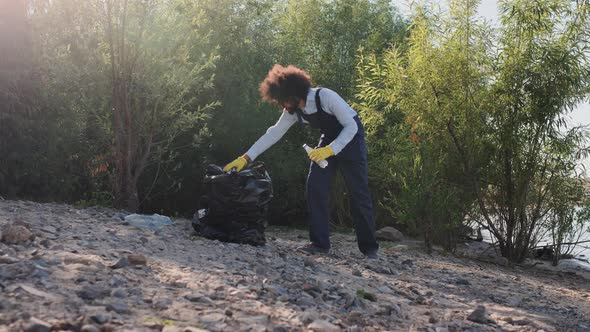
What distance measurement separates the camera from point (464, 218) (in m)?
9.49

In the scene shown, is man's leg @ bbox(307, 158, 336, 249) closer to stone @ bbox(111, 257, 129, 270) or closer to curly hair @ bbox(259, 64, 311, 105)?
curly hair @ bbox(259, 64, 311, 105)

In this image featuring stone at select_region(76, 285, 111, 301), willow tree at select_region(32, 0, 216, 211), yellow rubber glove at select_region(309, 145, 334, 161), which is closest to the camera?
→ stone at select_region(76, 285, 111, 301)

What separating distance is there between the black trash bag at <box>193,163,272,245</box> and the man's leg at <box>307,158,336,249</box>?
0.35 m

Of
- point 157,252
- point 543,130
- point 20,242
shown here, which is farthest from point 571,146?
point 20,242

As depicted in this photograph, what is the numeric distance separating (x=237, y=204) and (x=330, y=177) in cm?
82

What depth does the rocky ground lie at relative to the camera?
131 inches

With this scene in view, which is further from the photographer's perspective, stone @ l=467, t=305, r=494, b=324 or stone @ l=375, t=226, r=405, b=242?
stone @ l=375, t=226, r=405, b=242

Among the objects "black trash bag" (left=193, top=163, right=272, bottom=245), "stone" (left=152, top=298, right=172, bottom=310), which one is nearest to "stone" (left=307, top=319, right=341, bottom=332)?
"stone" (left=152, top=298, right=172, bottom=310)

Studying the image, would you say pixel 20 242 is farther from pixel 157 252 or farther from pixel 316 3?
pixel 316 3

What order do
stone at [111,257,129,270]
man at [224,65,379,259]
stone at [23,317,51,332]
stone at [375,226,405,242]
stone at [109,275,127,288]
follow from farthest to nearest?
stone at [375,226,405,242] < man at [224,65,379,259] < stone at [111,257,129,270] < stone at [109,275,127,288] < stone at [23,317,51,332]

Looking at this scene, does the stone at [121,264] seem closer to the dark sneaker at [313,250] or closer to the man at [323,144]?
the man at [323,144]

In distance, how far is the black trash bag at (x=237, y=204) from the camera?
19.4ft

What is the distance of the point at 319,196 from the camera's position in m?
6.04

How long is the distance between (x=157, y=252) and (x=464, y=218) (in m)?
5.45
